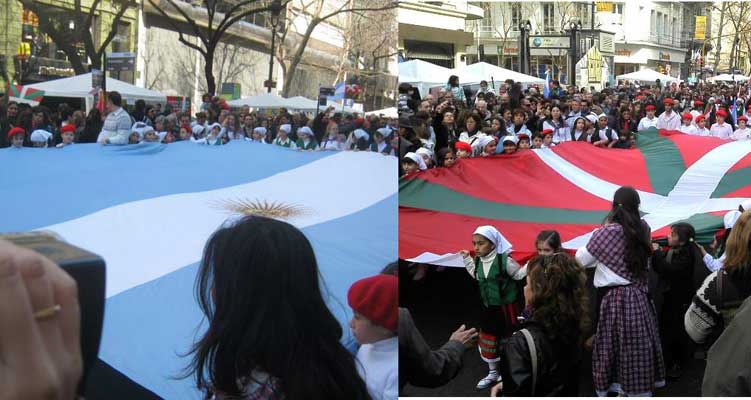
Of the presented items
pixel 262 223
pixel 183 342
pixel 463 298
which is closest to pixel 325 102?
pixel 262 223

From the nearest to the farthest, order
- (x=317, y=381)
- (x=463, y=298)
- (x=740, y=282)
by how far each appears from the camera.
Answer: (x=317, y=381)
(x=740, y=282)
(x=463, y=298)

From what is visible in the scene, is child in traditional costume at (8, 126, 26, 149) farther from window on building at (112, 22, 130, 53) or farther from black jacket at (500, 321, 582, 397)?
black jacket at (500, 321, 582, 397)

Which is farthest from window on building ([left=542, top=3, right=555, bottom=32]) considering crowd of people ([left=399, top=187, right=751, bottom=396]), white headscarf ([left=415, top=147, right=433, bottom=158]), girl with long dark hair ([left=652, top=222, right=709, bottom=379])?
girl with long dark hair ([left=652, top=222, right=709, bottom=379])

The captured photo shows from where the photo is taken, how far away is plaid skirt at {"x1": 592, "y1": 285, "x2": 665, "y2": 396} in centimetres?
398

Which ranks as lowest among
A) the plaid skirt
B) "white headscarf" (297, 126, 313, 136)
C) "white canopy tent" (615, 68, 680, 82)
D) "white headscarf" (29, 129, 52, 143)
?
the plaid skirt

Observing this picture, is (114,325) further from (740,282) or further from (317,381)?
(740,282)

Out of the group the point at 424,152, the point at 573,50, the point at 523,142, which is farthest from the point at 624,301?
the point at 573,50

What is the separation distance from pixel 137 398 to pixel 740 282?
2835 millimetres

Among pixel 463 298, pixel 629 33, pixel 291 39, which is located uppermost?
pixel 629 33

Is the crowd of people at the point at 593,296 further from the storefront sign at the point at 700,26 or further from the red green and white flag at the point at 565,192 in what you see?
the storefront sign at the point at 700,26

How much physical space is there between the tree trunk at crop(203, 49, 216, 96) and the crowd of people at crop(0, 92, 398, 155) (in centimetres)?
2

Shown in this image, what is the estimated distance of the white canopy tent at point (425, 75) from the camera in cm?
1049

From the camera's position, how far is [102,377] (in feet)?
A: 5.02

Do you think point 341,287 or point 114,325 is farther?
point 341,287
